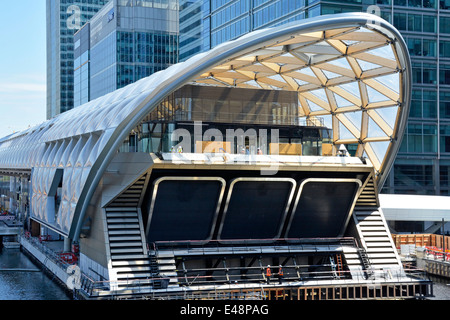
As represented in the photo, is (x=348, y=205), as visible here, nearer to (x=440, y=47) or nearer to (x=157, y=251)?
(x=157, y=251)

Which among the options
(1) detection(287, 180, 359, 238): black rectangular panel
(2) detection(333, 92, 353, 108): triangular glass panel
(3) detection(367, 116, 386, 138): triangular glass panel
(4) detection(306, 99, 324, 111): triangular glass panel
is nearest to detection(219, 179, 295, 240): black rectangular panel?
(1) detection(287, 180, 359, 238): black rectangular panel

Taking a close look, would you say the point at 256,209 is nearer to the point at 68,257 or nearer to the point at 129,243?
the point at 129,243

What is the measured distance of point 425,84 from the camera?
78.8m

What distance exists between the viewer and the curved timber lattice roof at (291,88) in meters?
35.6

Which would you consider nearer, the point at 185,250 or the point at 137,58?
the point at 185,250

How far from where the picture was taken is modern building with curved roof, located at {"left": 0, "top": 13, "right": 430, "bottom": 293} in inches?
1531

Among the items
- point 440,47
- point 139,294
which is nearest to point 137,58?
point 440,47

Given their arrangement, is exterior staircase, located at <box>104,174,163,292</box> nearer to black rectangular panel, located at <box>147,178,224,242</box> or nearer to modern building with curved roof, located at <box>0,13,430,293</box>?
modern building with curved roof, located at <box>0,13,430,293</box>

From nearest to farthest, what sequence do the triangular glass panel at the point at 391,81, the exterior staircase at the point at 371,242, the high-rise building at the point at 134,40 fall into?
1. the exterior staircase at the point at 371,242
2. the triangular glass panel at the point at 391,81
3. the high-rise building at the point at 134,40

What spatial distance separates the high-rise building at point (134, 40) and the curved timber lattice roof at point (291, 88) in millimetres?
83954

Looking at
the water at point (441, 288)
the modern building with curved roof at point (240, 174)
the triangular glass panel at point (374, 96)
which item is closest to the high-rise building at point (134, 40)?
the modern building with curved roof at point (240, 174)

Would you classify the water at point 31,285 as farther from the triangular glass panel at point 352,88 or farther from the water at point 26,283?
the triangular glass panel at point 352,88

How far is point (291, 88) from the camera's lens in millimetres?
54812

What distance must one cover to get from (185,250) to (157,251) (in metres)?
1.95
